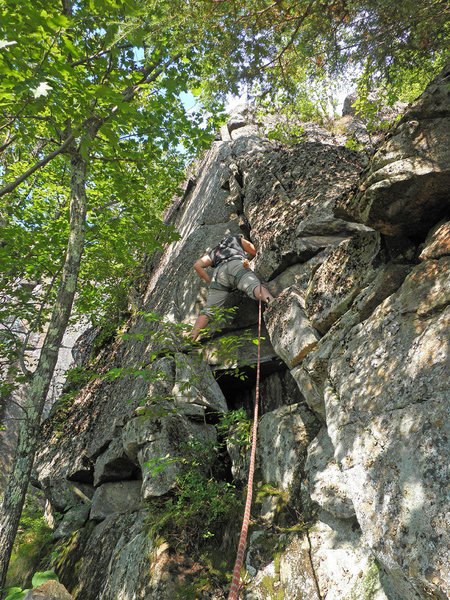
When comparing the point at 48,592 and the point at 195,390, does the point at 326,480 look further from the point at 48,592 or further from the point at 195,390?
the point at 195,390

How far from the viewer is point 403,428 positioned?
8.12 ft

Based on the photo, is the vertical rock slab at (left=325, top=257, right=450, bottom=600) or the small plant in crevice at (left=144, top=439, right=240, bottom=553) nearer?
the vertical rock slab at (left=325, top=257, right=450, bottom=600)

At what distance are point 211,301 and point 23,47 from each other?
4624mm

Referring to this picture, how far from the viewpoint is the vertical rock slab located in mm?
2111

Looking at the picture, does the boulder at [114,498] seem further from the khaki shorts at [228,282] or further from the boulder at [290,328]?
the boulder at [290,328]

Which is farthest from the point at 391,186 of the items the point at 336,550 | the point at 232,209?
the point at 232,209

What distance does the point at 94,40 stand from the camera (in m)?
7.32

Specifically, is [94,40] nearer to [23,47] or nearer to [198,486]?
[23,47]

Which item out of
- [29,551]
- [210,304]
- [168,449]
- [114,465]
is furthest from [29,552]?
[210,304]

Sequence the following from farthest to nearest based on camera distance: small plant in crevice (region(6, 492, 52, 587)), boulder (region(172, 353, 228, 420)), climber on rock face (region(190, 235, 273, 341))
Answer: small plant in crevice (region(6, 492, 52, 587))
climber on rock face (region(190, 235, 273, 341))
boulder (region(172, 353, 228, 420))

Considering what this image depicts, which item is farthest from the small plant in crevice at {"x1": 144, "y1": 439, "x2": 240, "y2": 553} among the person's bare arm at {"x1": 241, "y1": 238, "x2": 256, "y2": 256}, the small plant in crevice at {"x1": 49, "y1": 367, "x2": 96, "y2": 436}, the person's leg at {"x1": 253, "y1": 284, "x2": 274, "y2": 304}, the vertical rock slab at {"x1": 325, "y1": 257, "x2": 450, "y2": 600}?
the small plant in crevice at {"x1": 49, "y1": 367, "x2": 96, "y2": 436}

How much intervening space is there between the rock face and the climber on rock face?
0.29 meters

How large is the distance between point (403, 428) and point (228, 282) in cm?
430

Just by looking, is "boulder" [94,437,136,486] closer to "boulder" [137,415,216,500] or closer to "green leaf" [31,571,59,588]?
"boulder" [137,415,216,500]
